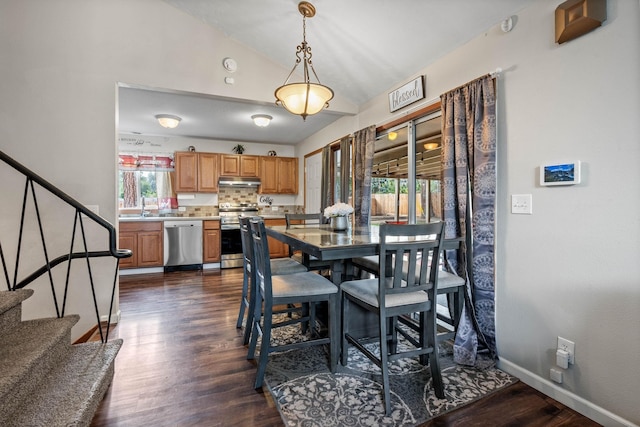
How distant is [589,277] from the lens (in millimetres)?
1643

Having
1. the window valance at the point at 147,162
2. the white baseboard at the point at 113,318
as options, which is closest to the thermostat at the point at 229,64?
the white baseboard at the point at 113,318

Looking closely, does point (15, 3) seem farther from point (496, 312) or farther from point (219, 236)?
point (496, 312)

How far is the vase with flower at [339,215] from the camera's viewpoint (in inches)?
106

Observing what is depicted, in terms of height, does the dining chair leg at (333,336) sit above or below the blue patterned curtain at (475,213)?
below

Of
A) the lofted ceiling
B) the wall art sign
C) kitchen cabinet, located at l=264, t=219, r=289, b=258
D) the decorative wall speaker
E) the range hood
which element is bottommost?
kitchen cabinet, located at l=264, t=219, r=289, b=258

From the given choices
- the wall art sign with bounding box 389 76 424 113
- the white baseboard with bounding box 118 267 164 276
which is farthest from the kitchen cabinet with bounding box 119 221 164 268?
the wall art sign with bounding box 389 76 424 113

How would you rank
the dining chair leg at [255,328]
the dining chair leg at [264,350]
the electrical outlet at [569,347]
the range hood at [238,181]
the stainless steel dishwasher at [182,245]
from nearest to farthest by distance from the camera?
the electrical outlet at [569,347], the dining chair leg at [264,350], the dining chair leg at [255,328], the stainless steel dishwasher at [182,245], the range hood at [238,181]

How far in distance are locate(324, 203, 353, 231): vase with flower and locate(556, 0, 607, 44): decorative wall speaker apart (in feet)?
5.81

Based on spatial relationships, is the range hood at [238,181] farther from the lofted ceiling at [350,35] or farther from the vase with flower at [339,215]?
the vase with flower at [339,215]

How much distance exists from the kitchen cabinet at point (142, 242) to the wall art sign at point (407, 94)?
161 inches

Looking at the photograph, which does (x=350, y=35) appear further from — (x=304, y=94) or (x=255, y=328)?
(x=255, y=328)

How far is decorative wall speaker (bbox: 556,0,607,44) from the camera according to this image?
1547mm

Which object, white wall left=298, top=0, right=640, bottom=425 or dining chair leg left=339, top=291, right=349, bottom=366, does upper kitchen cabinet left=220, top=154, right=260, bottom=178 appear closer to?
dining chair leg left=339, top=291, right=349, bottom=366

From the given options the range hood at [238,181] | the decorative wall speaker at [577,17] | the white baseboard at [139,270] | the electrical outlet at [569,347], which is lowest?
the white baseboard at [139,270]
